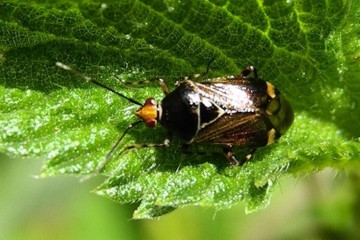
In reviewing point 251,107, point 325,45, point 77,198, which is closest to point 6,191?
point 77,198

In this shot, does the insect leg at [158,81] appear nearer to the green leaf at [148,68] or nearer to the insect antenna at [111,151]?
the green leaf at [148,68]

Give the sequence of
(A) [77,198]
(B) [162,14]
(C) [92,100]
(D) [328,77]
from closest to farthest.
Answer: (B) [162,14]
(C) [92,100]
(D) [328,77]
(A) [77,198]

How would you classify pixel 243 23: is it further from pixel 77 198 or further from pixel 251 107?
pixel 77 198

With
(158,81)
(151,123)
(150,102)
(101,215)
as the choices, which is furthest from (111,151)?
(101,215)

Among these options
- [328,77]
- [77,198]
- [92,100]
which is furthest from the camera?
[77,198]

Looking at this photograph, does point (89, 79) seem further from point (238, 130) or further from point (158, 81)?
point (238, 130)

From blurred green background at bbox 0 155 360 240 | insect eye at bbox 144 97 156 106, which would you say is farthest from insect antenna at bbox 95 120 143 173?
blurred green background at bbox 0 155 360 240
